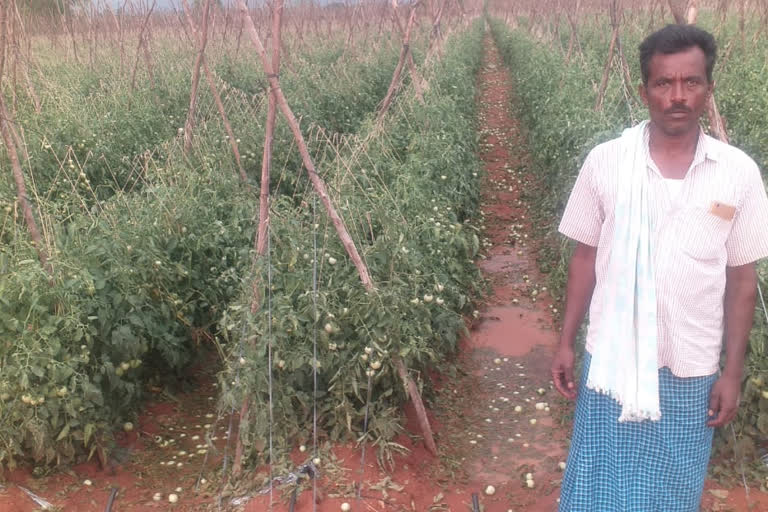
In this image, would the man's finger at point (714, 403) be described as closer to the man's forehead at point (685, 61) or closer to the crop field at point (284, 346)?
the man's forehead at point (685, 61)

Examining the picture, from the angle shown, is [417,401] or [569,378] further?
[417,401]

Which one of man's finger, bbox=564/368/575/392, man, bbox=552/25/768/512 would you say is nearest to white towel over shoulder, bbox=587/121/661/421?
man, bbox=552/25/768/512

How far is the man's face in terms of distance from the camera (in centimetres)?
143

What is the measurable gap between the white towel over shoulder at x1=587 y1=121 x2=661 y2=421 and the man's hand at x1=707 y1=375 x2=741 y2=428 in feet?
0.62

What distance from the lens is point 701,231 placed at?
1.44m

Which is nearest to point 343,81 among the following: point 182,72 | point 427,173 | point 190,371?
point 182,72

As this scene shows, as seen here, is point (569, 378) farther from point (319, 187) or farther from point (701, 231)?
point (319, 187)

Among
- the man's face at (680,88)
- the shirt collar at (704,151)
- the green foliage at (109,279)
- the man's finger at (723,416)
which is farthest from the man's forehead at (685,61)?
the green foliage at (109,279)

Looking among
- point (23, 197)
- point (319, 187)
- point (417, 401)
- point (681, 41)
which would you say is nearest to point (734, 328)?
point (681, 41)

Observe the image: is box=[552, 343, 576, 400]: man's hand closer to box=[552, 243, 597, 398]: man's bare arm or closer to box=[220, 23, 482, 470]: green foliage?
box=[552, 243, 597, 398]: man's bare arm

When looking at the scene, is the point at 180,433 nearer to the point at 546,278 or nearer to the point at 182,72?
the point at 546,278

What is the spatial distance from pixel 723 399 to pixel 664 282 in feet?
1.15

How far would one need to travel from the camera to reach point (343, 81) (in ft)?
26.8

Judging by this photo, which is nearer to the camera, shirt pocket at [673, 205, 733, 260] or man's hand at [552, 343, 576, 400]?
shirt pocket at [673, 205, 733, 260]
